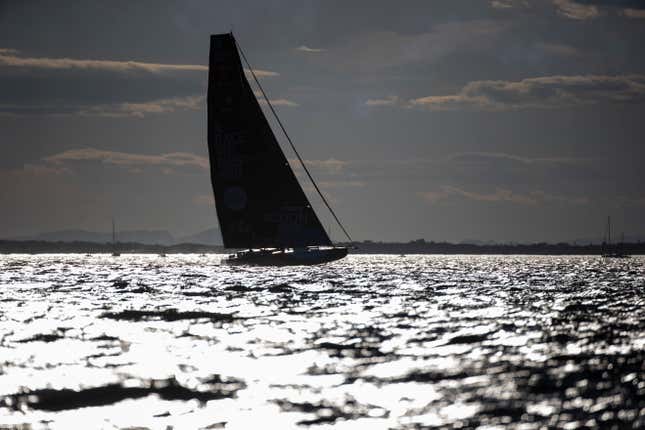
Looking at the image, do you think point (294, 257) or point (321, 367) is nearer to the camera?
point (321, 367)

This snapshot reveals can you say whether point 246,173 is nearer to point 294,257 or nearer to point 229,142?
point 229,142

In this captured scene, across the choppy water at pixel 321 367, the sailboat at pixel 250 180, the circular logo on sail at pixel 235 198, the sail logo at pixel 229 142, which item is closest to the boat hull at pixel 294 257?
the sailboat at pixel 250 180

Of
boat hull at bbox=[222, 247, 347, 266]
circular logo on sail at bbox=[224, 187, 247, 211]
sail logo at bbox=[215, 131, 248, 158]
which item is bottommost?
boat hull at bbox=[222, 247, 347, 266]

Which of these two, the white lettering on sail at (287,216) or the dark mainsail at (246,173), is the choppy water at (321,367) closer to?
the dark mainsail at (246,173)

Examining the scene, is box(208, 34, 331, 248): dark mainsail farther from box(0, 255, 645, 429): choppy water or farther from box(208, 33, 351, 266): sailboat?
box(0, 255, 645, 429): choppy water

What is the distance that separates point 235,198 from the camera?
94.2 meters

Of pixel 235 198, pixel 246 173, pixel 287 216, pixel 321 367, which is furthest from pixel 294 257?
pixel 321 367

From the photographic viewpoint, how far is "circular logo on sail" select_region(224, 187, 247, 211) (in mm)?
94000

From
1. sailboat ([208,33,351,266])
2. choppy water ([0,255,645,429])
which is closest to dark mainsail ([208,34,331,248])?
sailboat ([208,33,351,266])

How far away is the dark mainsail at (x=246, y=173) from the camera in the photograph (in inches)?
3639

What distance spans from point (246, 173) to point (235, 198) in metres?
2.82

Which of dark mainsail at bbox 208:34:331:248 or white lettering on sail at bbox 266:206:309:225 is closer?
dark mainsail at bbox 208:34:331:248

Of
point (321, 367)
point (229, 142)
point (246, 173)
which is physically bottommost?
point (321, 367)

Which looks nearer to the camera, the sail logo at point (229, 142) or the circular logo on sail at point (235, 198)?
the sail logo at point (229, 142)
